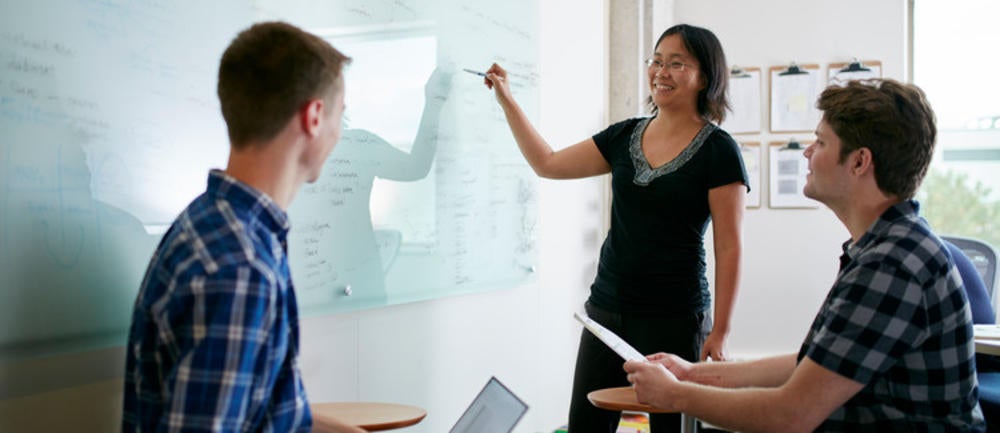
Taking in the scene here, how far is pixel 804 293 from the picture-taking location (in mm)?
5016

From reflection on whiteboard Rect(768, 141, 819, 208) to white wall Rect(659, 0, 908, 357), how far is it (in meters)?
0.05

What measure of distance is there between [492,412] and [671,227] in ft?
2.63

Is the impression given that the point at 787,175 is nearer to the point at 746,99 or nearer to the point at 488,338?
the point at 746,99

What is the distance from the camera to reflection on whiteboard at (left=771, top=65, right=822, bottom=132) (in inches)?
196

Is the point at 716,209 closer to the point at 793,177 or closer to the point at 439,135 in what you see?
the point at 439,135

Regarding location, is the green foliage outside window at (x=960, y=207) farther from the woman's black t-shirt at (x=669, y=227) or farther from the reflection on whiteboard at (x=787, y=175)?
the woman's black t-shirt at (x=669, y=227)

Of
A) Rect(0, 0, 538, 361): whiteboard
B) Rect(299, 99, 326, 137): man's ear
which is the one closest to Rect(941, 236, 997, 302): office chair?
Rect(0, 0, 538, 361): whiteboard

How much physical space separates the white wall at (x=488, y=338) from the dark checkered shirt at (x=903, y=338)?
126 cm

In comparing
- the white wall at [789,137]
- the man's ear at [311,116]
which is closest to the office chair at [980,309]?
the white wall at [789,137]

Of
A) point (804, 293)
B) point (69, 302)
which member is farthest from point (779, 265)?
point (69, 302)

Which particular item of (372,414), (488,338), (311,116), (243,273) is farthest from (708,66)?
(243,273)

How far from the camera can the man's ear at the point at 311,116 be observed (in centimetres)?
123

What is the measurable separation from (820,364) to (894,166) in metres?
0.38

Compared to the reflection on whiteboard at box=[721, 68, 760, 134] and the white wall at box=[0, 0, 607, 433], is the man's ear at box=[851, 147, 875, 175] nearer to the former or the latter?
the white wall at box=[0, 0, 607, 433]
